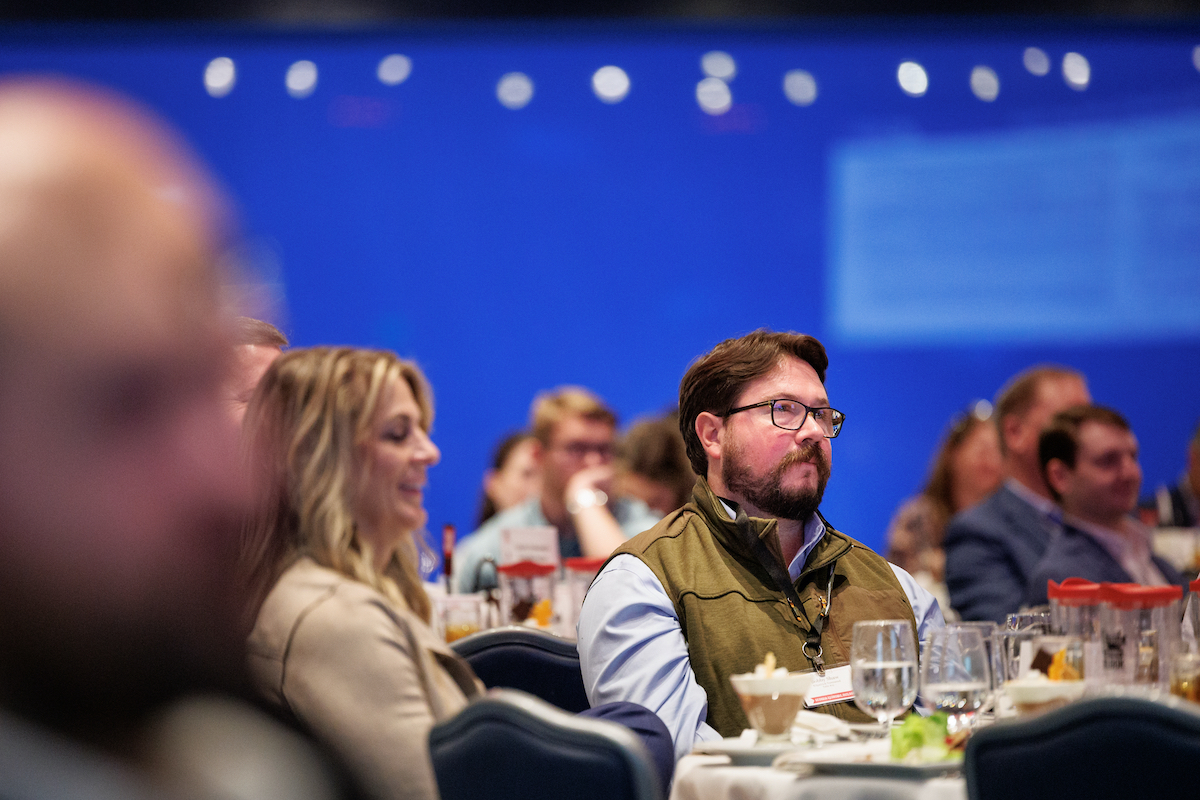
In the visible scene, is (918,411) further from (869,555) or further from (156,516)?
(156,516)

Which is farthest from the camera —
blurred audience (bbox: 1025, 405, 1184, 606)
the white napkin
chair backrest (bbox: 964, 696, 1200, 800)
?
blurred audience (bbox: 1025, 405, 1184, 606)

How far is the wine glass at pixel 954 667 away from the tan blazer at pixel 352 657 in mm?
982

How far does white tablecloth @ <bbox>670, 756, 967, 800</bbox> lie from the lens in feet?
6.81

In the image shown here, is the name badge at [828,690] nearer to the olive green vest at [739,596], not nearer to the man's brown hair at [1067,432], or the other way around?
the olive green vest at [739,596]

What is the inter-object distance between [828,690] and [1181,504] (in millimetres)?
4644

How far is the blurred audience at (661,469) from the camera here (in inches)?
217

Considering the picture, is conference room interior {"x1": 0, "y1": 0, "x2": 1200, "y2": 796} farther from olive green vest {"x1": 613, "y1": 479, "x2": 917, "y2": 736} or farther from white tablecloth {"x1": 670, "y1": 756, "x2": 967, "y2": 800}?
white tablecloth {"x1": 670, "y1": 756, "x2": 967, "y2": 800}

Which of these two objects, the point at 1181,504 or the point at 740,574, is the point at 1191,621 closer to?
the point at 740,574

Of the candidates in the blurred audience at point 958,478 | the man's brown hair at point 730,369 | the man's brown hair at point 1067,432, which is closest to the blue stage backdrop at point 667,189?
the blurred audience at point 958,478

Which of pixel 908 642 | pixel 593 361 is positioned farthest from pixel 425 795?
pixel 593 361

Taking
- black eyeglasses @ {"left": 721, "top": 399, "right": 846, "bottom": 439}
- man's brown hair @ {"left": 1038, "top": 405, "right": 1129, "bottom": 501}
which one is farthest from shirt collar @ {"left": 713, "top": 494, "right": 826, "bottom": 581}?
man's brown hair @ {"left": 1038, "top": 405, "right": 1129, "bottom": 501}

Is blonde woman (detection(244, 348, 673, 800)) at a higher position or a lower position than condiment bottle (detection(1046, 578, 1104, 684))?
higher

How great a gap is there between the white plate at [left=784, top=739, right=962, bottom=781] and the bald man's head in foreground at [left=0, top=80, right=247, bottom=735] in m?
1.82

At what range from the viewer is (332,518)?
73.1 inches
